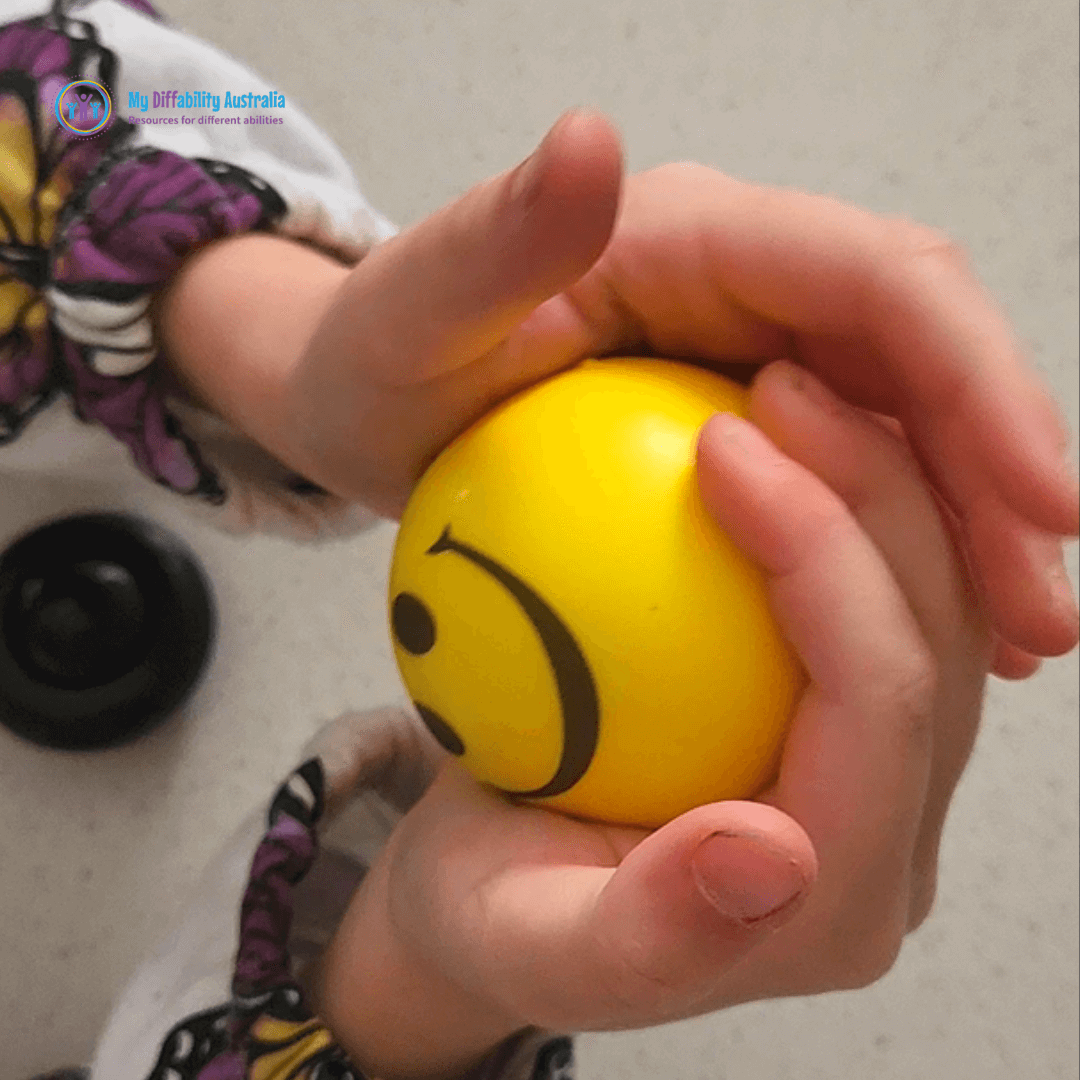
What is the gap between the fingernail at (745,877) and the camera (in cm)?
25

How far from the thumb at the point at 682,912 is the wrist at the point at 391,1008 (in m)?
0.19

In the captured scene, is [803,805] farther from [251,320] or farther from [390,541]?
[390,541]

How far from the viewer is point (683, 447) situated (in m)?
0.37

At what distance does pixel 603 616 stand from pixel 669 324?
0.15 meters

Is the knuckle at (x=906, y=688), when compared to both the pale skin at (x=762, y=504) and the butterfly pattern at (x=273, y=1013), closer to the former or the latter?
the pale skin at (x=762, y=504)

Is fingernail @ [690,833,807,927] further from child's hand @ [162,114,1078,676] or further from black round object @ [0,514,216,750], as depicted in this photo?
black round object @ [0,514,216,750]

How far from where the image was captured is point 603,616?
35 centimetres

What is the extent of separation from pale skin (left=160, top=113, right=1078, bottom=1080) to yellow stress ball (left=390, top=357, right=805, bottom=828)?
13mm

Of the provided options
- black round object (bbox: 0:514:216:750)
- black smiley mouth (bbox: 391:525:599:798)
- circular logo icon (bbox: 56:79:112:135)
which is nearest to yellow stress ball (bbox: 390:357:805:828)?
black smiley mouth (bbox: 391:525:599:798)

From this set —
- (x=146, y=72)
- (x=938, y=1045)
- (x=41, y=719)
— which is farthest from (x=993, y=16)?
(x=41, y=719)

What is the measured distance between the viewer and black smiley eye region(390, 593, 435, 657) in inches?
15.4

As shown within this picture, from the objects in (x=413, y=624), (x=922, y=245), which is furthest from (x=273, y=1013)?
(x=922, y=245)

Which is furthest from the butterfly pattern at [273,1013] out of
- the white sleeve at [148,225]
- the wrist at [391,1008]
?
the white sleeve at [148,225]

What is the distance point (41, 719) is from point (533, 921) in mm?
497
